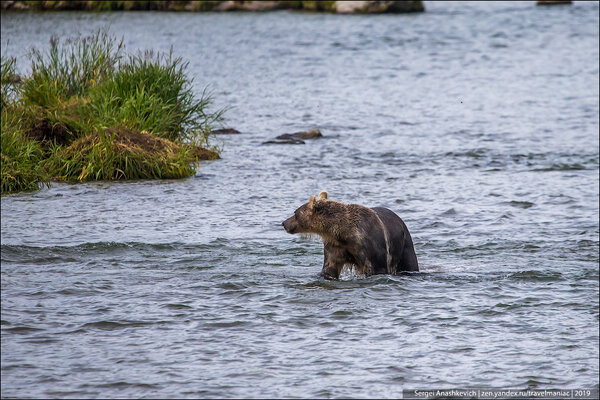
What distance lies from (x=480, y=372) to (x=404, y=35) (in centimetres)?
3650

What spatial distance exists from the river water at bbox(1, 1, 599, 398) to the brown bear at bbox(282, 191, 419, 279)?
21cm

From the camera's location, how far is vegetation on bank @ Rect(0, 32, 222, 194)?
14312 mm

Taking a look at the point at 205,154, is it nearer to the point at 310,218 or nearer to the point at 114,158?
the point at 114,158

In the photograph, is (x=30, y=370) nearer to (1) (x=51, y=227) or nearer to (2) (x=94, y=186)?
(1) (x=51, y=227)

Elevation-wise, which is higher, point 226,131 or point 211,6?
point 211,6

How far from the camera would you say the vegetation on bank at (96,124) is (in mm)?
14312

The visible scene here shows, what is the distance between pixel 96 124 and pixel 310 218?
6534 mm

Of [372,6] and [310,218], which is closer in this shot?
[310,218]

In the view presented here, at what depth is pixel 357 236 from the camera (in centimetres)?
920

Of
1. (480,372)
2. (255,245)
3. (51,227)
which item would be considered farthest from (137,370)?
Answer: (51,227)

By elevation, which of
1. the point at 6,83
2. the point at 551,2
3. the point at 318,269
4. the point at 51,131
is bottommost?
the point at 318,269

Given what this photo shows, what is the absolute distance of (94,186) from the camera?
1415cm

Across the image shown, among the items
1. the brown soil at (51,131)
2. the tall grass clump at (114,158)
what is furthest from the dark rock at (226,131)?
the brown soil at (51,131)

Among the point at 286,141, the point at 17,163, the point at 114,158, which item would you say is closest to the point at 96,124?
the point at 114,158
